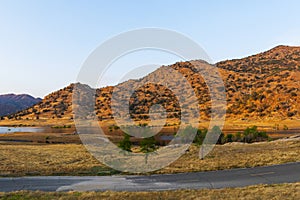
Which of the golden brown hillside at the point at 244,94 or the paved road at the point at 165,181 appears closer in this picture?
the paved road at the point at 165,181

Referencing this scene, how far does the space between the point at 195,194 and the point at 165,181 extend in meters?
4.37

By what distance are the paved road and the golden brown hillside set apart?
40376 mm

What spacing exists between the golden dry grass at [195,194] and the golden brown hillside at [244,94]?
150 feet

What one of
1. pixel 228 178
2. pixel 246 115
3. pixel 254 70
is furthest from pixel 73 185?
pixel 254 70

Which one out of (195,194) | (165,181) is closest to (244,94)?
(165,181)

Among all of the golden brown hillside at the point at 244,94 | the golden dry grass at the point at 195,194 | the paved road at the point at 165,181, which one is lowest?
the paved road at the point at 165,181

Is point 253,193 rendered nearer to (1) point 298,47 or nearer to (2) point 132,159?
(2) point 132,159

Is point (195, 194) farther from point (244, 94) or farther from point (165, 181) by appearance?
point (244, 94)

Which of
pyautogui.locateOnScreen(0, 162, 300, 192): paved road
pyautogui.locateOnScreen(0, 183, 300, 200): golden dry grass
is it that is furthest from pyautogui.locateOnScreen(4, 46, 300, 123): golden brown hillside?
pyautogui.locateOnScreen(0, 183, 300, 200): golden dry grass

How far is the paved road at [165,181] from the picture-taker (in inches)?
683

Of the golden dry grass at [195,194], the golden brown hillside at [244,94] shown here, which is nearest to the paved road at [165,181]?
the golden dry grass at [195,194]

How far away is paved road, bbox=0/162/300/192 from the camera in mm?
17359

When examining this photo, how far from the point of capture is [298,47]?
188000mm

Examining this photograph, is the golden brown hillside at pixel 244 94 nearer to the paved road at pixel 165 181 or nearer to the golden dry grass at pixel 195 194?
the paved road at pixel 165 181
